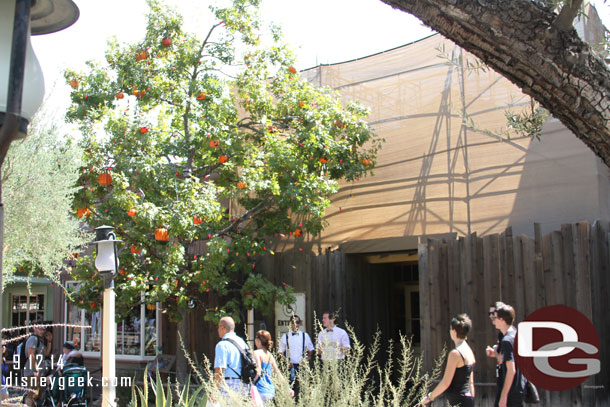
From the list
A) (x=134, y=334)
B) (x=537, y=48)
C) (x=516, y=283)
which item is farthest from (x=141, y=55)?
(x=537, y=48)

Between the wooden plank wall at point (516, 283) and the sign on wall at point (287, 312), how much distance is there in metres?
2.46

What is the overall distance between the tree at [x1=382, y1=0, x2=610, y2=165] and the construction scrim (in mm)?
6081

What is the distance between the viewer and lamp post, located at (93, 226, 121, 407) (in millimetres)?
6924

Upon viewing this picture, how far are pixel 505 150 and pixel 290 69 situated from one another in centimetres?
376

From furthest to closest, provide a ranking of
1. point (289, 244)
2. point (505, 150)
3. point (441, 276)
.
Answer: point (289, 244)
point (505, 150)
point (441, 276)

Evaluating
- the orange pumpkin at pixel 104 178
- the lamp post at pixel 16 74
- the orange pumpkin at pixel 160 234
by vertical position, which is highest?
the orange pumpkin at pixel 104 178

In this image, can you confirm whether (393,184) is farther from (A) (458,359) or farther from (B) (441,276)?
(A) (458,359)

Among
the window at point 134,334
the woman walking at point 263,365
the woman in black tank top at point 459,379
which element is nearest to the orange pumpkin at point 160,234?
the woman walking at point 263,365

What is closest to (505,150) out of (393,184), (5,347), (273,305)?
(393,184)

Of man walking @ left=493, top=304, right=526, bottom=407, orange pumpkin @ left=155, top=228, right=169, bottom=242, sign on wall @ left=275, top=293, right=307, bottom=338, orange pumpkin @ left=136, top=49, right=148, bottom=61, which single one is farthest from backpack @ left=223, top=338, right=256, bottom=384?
orange pumpkin @ left=136, top=49, right=148, bottom=61

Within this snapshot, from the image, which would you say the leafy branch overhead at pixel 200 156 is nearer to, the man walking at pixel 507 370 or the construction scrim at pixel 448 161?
the construction scrim at pixel 448 161

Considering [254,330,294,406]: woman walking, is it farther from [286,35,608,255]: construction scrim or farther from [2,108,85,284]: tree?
[286,35,608,255]: construction scrim

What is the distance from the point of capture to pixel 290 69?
1079 cm

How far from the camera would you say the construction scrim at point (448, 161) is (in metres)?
9.01
